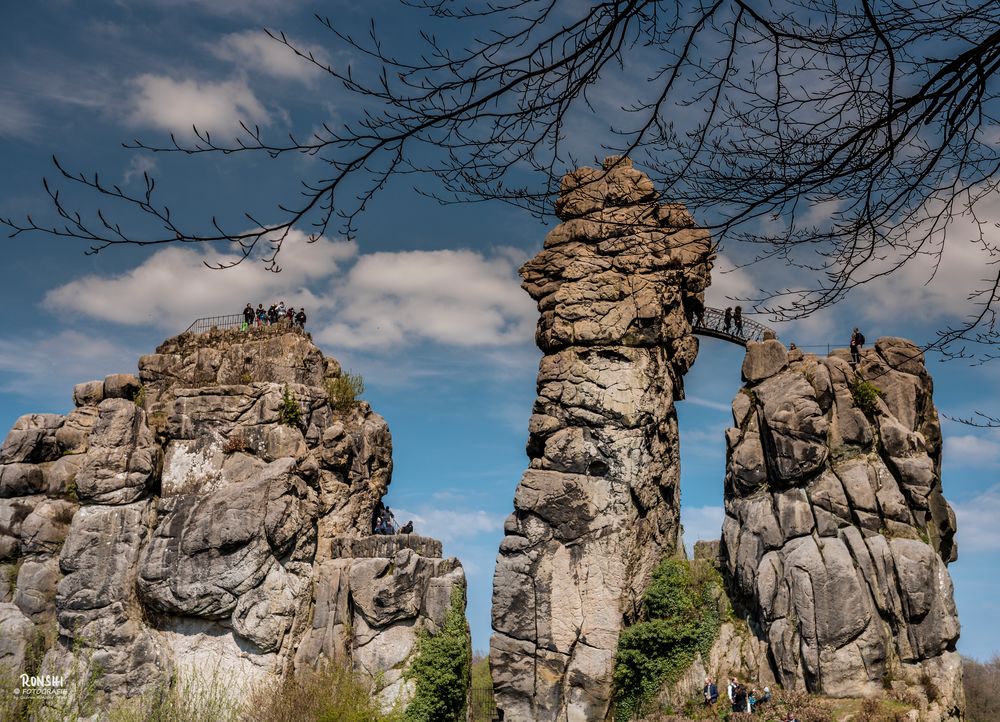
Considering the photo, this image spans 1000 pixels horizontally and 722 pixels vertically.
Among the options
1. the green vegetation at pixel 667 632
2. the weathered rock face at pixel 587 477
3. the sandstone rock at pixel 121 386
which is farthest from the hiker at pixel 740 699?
the sandstone rock at pixel 121 386

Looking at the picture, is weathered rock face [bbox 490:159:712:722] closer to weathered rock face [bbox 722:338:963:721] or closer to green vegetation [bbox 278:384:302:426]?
weathered rock face [bbox 722:338:963:721]

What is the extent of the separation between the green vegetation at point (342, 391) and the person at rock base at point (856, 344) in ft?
48.6

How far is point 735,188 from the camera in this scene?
6094 millimetres

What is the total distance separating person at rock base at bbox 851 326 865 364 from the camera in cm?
2429

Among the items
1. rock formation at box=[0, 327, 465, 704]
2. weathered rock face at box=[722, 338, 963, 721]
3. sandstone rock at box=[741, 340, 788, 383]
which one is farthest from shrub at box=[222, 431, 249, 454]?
sandstone rock at box=[741, 340, 788, 383]

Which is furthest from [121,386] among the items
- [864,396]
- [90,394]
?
[864,396]

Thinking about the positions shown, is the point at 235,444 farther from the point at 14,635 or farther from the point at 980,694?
the point at 980,694

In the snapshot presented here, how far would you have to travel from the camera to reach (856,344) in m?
24.6

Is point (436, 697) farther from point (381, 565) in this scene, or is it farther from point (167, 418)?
point (167, 418)

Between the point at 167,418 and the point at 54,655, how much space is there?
22.4 feet

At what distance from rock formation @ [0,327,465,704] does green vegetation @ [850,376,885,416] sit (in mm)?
10913

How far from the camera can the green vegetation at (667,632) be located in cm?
2109

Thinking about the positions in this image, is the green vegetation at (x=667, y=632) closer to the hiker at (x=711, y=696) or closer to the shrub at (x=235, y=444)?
the hiker at (x=711, y=696)

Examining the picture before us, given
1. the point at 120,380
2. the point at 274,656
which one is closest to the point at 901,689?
the point at 274,656
